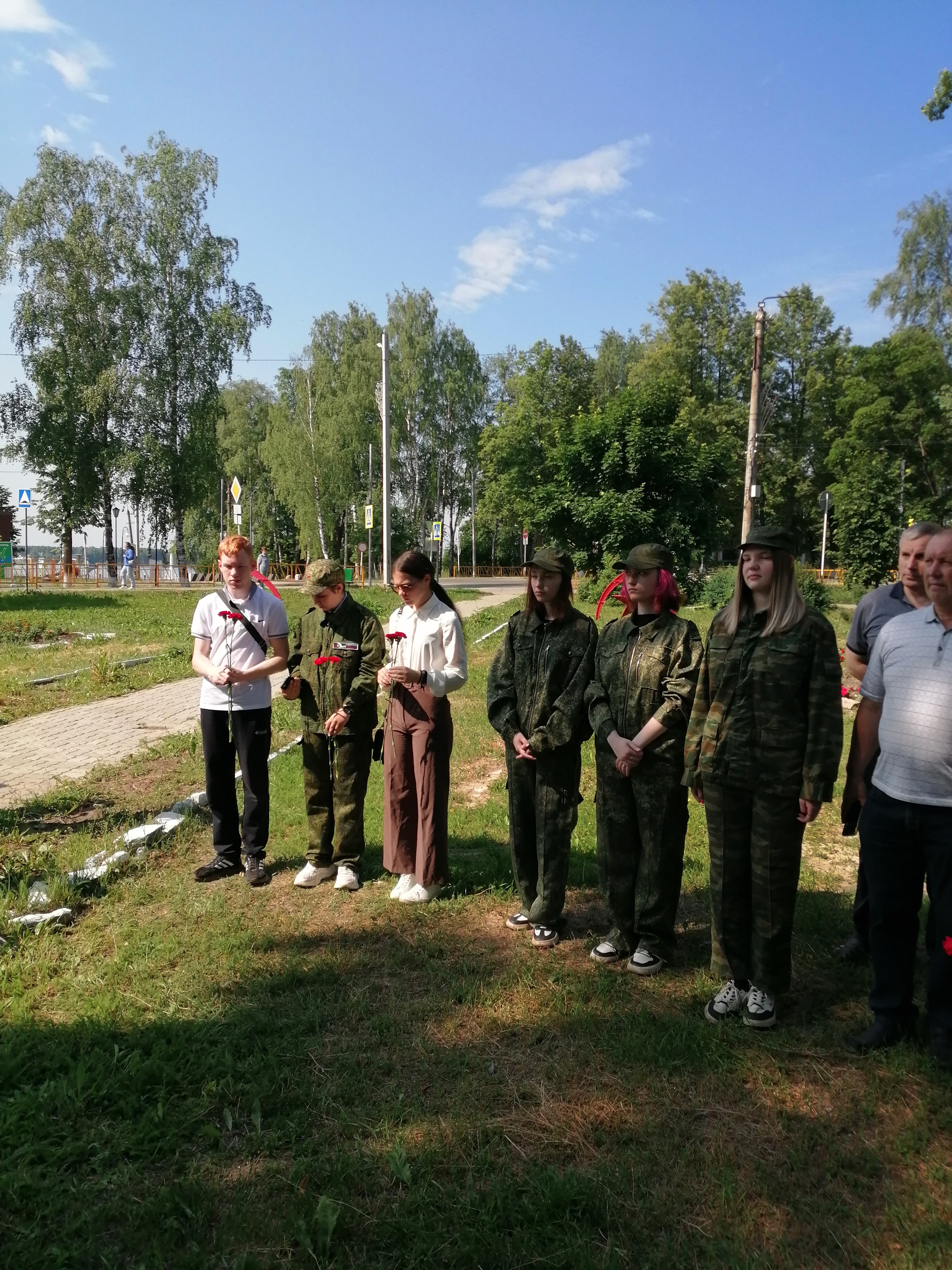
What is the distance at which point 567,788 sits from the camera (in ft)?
14.0

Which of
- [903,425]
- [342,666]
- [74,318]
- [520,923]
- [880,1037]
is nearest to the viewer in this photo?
[880,1037]

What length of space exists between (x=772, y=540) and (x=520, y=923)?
2.41 metres

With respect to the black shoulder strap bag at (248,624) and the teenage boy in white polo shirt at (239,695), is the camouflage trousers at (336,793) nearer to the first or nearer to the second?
→ the teenage boy in white polo shirt at (239,695)

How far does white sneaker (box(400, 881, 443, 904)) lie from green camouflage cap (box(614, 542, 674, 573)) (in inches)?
85.9

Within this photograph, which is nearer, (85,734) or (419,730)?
(419,730)

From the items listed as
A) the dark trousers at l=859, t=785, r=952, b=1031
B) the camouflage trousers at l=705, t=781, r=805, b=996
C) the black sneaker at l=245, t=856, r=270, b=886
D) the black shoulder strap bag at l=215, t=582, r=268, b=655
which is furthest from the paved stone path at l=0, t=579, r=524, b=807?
the dark trousers at l=859, t=785, r=952, b=1031

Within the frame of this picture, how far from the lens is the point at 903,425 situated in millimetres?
44438

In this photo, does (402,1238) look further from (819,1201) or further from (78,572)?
(78,572)

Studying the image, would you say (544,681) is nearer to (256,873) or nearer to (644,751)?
(644,751)

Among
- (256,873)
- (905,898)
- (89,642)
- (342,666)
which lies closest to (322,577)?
(342,666)

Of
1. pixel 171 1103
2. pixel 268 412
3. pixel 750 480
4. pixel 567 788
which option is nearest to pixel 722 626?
pixel 567 788

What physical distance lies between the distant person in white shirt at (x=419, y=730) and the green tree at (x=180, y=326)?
34.2m

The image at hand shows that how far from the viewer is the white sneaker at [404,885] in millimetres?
4984

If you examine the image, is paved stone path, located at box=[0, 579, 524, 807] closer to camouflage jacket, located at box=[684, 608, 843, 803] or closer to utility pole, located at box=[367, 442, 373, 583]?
camouflage jacket, located at box=[684, 608, 843, 803]
